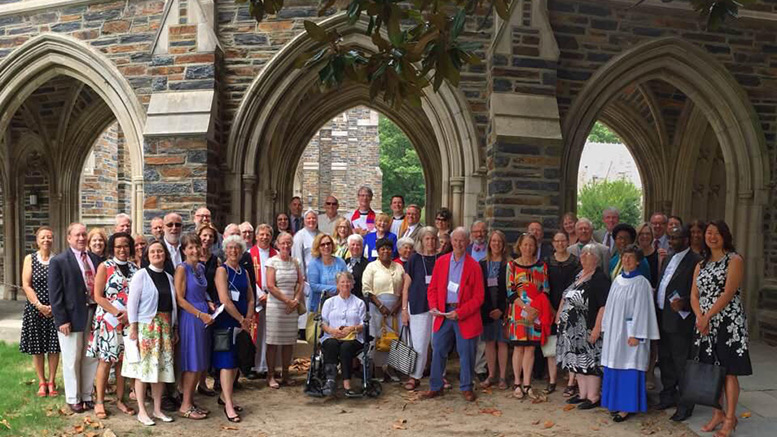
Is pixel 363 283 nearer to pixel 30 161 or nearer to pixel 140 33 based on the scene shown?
pixel 140 33

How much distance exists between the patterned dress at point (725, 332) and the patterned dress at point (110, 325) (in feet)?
14.1

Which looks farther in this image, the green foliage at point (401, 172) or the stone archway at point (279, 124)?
the green foliage at point (401, 172)

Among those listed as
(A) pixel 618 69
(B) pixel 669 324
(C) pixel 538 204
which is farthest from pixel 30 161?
(B) pixel 669 324

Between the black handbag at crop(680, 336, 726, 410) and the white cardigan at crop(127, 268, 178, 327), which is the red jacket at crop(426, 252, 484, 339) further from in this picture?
the white cardigan at crop(127, 268, 178, 327)

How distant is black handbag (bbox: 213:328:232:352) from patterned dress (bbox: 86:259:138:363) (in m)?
0.67

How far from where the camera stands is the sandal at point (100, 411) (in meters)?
4.48

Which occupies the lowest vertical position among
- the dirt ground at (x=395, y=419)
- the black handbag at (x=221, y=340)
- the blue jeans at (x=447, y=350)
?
the dirt ground at (x=395, y=419)

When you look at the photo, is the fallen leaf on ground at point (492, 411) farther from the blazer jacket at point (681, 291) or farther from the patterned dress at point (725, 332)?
the patterned dress at point (725, 332)

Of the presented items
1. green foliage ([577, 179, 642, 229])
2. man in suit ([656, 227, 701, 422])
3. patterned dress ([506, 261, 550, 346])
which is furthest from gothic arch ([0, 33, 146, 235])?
green foliage ([577, 179, 642, 229])

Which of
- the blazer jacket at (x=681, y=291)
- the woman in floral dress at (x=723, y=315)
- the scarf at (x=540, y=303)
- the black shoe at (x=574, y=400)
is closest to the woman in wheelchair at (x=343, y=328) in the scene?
the scarf at (x=540, y=303)

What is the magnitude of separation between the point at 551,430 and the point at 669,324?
1226 mm

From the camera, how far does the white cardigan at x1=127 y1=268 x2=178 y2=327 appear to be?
4.30 m

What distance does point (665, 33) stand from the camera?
747cm

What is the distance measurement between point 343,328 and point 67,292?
2218mm
